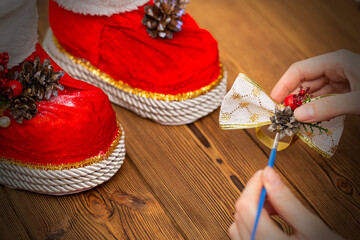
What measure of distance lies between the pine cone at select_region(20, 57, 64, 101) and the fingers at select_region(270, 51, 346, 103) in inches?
17.6

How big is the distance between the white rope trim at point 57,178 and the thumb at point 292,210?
0.33 metres

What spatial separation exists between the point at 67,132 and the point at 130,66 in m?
0.25

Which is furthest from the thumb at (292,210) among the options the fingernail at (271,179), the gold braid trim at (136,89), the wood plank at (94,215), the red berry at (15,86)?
the red berry at (15,86)

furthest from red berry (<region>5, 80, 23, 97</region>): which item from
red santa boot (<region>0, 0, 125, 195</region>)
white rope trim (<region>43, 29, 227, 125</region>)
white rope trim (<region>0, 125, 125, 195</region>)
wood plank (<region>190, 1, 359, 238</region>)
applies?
wood plank (<region>190, 1, 359, 238</region>)

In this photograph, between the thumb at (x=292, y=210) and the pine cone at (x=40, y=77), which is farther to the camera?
the pine cone at (x=40, y=77)

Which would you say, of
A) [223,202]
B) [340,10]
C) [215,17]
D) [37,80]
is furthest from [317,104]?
[340,10]

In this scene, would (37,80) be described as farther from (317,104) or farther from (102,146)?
(317,104)

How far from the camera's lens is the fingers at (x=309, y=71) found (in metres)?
0.81

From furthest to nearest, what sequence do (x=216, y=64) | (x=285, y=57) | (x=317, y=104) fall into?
1. (x=285, y=57)
2. (x=216, y=64)
3. (x=317, y=104)

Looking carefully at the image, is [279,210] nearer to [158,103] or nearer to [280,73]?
[158,103]

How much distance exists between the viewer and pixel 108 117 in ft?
2.65

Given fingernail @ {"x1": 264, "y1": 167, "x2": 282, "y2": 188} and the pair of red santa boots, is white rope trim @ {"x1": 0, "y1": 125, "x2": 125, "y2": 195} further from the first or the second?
fingernail @ {"x1": 264, "y1": 167, "x2": 282, "y2": 188}

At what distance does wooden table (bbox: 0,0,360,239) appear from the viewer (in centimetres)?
79

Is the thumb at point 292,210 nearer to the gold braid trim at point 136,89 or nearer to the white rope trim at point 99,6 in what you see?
the gold braid trim at point 136,89
